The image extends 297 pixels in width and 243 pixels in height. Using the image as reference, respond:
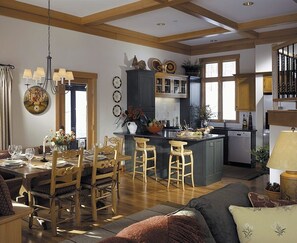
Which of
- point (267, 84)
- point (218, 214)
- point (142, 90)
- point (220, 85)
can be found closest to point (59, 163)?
point (218, 214)

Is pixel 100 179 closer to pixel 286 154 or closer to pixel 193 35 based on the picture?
pixel 286 154

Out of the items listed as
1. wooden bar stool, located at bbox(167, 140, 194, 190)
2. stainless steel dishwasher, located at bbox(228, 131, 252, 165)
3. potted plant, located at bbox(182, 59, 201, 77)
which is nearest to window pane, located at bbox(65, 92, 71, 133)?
wooden bar stool, located at bbox(167, 140, 194, 190)

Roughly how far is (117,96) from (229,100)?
3502mm

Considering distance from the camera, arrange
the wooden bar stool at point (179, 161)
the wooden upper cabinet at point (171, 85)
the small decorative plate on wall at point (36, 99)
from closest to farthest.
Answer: the small decorative plate on wall at point (36, 99) < the wooden bar stool at point (179, 161) < the wooden upper cabinet at point (171, 85)

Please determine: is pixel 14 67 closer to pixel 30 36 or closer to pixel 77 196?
pixel 30 36

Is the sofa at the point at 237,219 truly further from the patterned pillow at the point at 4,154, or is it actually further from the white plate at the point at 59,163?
the patterned pillow at the point at 4,154

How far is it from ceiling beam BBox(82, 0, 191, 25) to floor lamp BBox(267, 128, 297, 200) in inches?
131

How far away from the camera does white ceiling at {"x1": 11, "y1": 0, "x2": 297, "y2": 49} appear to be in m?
5.70

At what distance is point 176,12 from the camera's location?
20.6ft

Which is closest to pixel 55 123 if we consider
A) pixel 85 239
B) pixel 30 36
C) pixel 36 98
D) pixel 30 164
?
pixel 36 98

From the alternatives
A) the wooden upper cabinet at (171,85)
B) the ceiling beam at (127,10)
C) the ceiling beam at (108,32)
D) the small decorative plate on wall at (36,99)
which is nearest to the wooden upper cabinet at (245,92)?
the wooden upper cabinet at (171,85)

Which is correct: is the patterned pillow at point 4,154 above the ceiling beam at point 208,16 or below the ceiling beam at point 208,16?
below

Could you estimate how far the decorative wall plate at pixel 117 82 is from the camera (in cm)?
754

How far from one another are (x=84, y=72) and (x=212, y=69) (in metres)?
4.38
